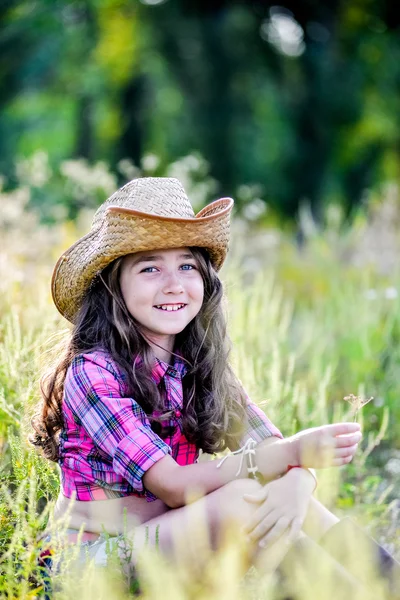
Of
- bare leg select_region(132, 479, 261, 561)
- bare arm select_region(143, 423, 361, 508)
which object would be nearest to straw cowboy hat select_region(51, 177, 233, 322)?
bare arm select_region(143, 423, 361, 508)

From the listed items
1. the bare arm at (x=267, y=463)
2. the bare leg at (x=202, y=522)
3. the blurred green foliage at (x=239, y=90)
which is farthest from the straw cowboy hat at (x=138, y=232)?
the blurred green foliage at (x=239, y=90)

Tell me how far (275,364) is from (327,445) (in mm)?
905

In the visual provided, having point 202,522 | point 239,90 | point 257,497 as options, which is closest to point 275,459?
point 257,497

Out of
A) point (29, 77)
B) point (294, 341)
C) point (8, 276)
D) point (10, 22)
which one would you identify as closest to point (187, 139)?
point (29, 77)

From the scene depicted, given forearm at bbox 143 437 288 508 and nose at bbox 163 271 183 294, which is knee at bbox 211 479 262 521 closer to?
forearm at bbox 143 437 288 508

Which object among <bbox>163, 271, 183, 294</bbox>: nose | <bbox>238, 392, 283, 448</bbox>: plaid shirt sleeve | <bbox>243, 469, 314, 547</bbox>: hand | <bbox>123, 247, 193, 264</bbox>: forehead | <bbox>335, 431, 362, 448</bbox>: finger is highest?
<bbox>123, 247, 193, 264</bbox>: forehead

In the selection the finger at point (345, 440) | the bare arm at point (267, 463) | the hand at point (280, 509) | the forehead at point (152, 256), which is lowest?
the hand at point (280, 509)

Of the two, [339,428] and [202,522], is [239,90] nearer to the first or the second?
[339,428]

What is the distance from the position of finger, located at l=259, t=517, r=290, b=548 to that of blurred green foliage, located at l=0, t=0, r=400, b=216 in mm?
11571

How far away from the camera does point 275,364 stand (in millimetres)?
3012

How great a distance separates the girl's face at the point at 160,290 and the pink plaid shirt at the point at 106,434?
0.14 m

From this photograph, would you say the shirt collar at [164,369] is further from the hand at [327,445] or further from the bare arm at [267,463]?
the hand at [327,445]

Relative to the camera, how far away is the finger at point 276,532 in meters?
2.10

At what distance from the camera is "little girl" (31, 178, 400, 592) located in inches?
84.8
